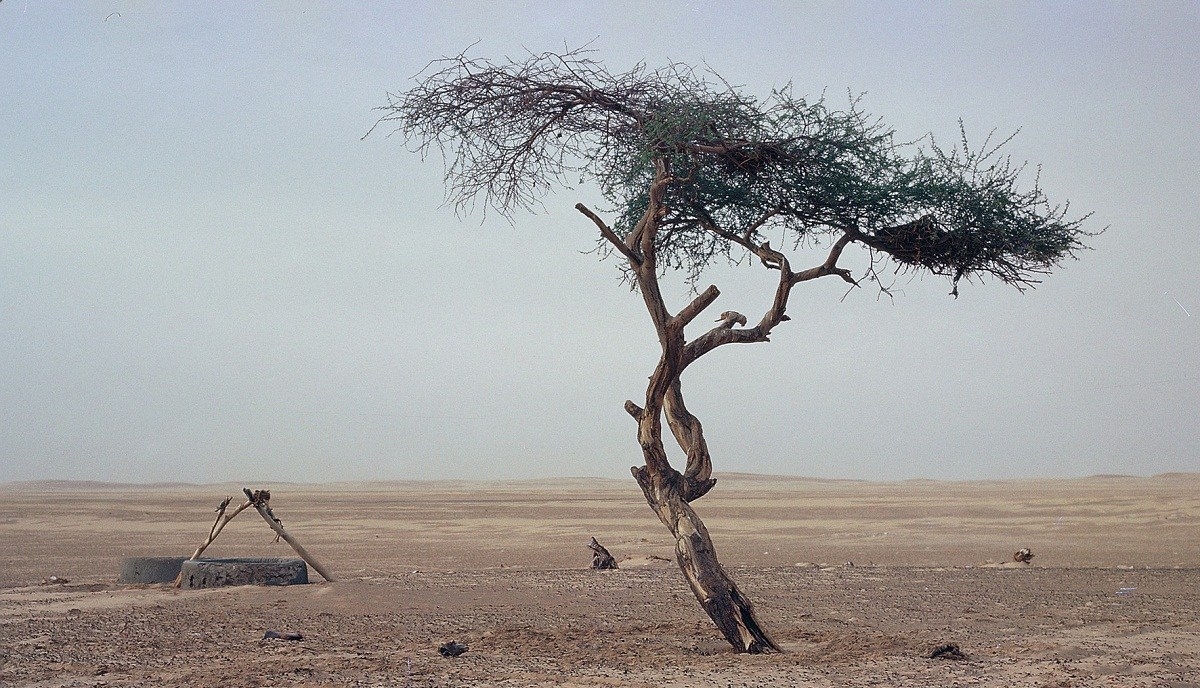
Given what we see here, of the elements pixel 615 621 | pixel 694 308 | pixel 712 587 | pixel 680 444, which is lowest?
pixel 615 621

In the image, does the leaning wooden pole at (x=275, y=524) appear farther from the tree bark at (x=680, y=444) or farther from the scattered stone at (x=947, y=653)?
the scattered stone at (x=947, y=653)

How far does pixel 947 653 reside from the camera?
1007 centimetres

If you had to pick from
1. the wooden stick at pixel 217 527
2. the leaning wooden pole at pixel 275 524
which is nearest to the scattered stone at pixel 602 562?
the leaning wooden pole at pixel 275 524

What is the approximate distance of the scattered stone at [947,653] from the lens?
32.9 ft

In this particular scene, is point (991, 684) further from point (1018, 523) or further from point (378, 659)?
point (1018, 523)

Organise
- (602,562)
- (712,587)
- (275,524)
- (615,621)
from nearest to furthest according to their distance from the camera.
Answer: (712,587) → (615,621) → (275,524) → (602,562)

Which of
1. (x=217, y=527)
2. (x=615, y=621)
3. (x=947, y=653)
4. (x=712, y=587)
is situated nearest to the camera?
(x=947, y=653)

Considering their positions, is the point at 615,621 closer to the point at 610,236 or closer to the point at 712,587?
the point at 712,587

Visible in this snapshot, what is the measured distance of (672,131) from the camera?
35.9 feet

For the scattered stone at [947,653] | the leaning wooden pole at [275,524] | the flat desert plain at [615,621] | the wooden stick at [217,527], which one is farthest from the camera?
the leaning wooden pole at [275,524]

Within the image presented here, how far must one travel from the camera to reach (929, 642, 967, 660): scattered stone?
1002cm

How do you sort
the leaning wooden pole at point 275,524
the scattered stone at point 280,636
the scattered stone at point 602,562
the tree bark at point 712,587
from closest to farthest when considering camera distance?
1. the tree bark at point 712,587
2. the scattered stone at point 280,636
3. the leaning wooden pole at point 275,524
4. the scattered stone at point 602,562

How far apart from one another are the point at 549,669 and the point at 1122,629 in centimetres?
648

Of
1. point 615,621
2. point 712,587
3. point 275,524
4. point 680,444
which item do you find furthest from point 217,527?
point 712,587
